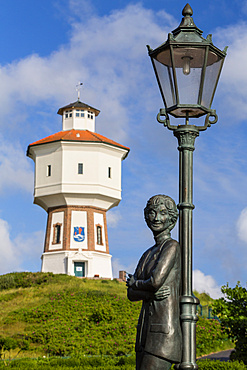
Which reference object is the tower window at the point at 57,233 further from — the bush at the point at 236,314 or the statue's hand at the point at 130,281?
the statue's hand at the point at 130,281

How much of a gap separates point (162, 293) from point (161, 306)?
0.38 ft

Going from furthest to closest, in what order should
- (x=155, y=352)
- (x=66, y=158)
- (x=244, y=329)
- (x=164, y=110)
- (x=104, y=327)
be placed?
(x=66, y=158) < (x=104, y=327) < (x=244, y=329) < (x=164, y=110) < (x=155, y=352)

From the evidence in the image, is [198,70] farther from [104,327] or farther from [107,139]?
[107,139]

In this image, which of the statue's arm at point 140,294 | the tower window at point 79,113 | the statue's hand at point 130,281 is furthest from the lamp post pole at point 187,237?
the tower window at point 79,113

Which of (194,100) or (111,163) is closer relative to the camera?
(194,100)

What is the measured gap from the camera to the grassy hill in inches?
926

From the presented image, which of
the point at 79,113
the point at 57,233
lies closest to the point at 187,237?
the point at 57,233

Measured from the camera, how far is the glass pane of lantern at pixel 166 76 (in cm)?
595

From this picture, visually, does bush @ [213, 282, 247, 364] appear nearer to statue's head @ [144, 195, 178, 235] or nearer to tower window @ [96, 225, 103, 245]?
statue's head @ [144, 195, 178, 235]

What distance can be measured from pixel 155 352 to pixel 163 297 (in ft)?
1.57

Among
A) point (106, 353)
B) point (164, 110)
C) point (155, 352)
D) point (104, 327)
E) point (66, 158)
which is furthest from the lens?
point (66, 158)

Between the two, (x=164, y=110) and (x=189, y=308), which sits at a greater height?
(x=164, y=110)

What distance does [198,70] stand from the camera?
591 centimetres

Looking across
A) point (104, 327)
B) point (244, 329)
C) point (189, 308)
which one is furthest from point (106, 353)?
point (189, 308)
